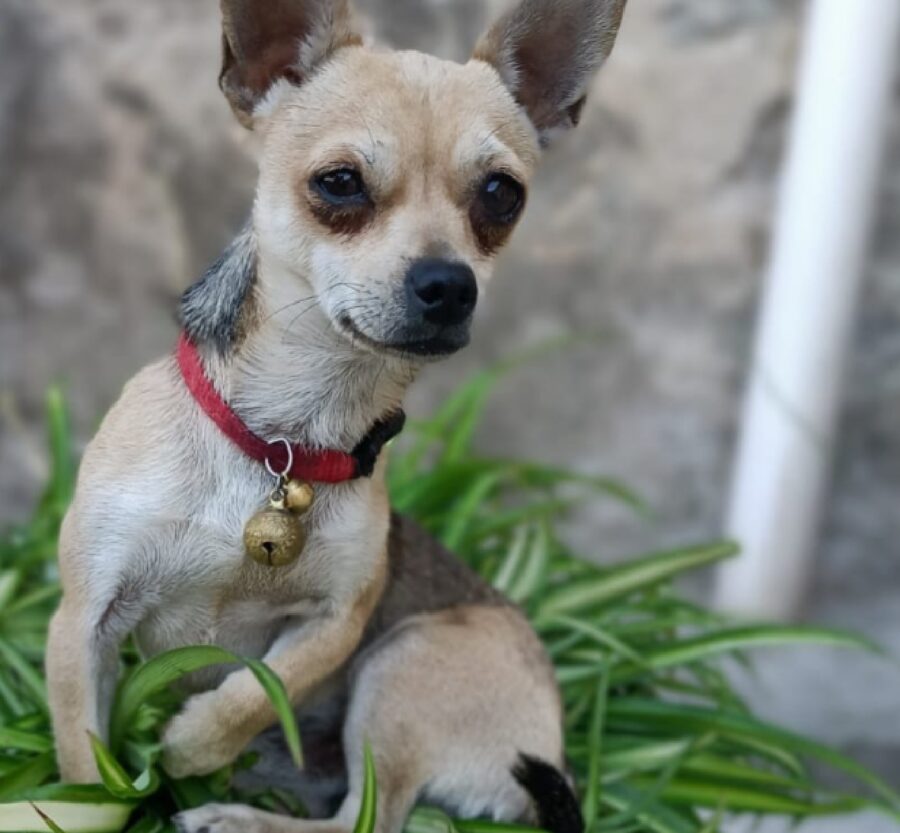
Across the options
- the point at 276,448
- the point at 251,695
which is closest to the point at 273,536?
the point at 276,448

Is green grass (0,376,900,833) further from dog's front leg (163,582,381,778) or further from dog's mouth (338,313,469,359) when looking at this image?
dog's mouth (338,313,469,359)

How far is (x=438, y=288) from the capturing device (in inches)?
65.8

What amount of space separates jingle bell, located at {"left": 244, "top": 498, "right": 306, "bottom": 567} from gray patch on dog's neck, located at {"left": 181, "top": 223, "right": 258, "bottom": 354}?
0.81 feet

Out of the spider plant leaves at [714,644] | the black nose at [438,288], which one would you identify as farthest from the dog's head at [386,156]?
the spider plant leaves at [714,644]

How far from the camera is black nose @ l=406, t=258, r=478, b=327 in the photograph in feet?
5.48

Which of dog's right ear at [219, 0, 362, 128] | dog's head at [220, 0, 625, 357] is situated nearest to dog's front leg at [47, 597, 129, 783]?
dog's head at [220, 0, 625, 357]

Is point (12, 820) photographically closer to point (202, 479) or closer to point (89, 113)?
point (202, 479)

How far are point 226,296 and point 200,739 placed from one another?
2.11 feet

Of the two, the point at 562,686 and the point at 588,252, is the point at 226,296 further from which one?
the point at 588,252

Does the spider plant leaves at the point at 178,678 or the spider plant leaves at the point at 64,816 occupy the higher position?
the spider plant leaves at the point at 178,678

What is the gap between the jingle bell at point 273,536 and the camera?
1801mm

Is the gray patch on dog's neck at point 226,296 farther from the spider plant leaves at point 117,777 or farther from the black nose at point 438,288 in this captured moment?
the spider plant leaves at point 117,777

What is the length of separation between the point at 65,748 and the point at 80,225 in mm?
2587

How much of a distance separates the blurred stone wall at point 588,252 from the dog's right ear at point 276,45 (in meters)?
1.98
